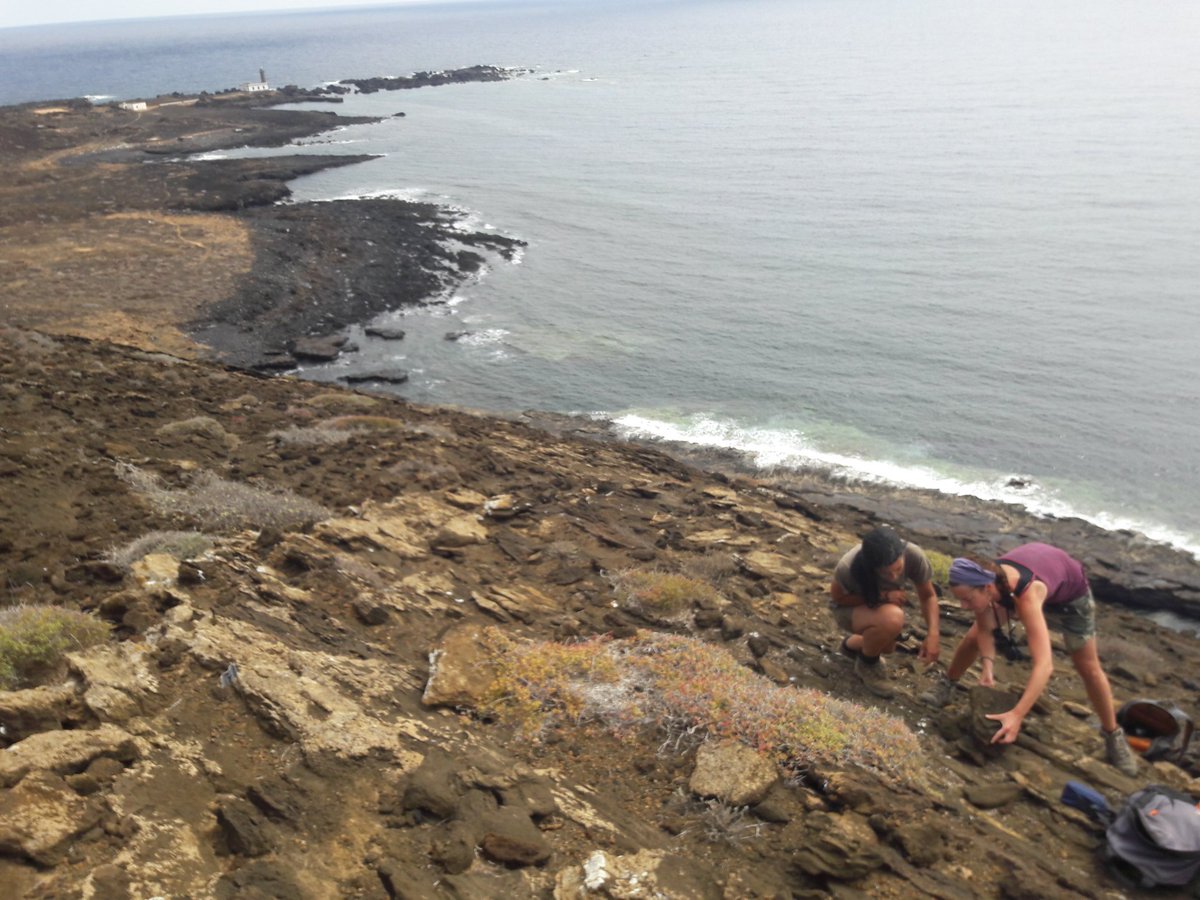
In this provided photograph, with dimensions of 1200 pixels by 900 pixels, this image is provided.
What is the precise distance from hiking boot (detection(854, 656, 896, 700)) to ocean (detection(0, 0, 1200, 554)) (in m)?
14.3

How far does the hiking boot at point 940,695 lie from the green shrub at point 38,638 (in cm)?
648

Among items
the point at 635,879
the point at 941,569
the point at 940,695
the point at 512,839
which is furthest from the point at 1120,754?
the point at 941,569

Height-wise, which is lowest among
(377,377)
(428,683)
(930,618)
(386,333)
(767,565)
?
(377,377)

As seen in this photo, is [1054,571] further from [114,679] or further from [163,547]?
[163,547]

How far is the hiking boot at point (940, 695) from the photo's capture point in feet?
24.0


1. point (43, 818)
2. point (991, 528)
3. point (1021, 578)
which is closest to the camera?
point (43, 818)

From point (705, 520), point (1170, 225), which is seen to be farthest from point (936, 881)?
point (1170, 225)

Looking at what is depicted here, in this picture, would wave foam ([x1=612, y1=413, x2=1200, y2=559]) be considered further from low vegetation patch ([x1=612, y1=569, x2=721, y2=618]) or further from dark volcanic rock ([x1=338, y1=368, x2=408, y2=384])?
low vegetation patch ([x1=612, y1=569, x2=721, y2=618])

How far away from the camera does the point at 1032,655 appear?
20.2 ft

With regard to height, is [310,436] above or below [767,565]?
above

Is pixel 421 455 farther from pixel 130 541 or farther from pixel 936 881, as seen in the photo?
pixel 936 881

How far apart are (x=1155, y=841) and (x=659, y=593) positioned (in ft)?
16.1

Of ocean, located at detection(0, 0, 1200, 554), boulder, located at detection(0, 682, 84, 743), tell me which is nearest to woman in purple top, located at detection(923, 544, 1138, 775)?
boulder, located at detection(0, 682, 84, 743)

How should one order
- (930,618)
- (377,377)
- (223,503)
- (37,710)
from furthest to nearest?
(377,377) → (223,503) → (930,618) → (37,710)
